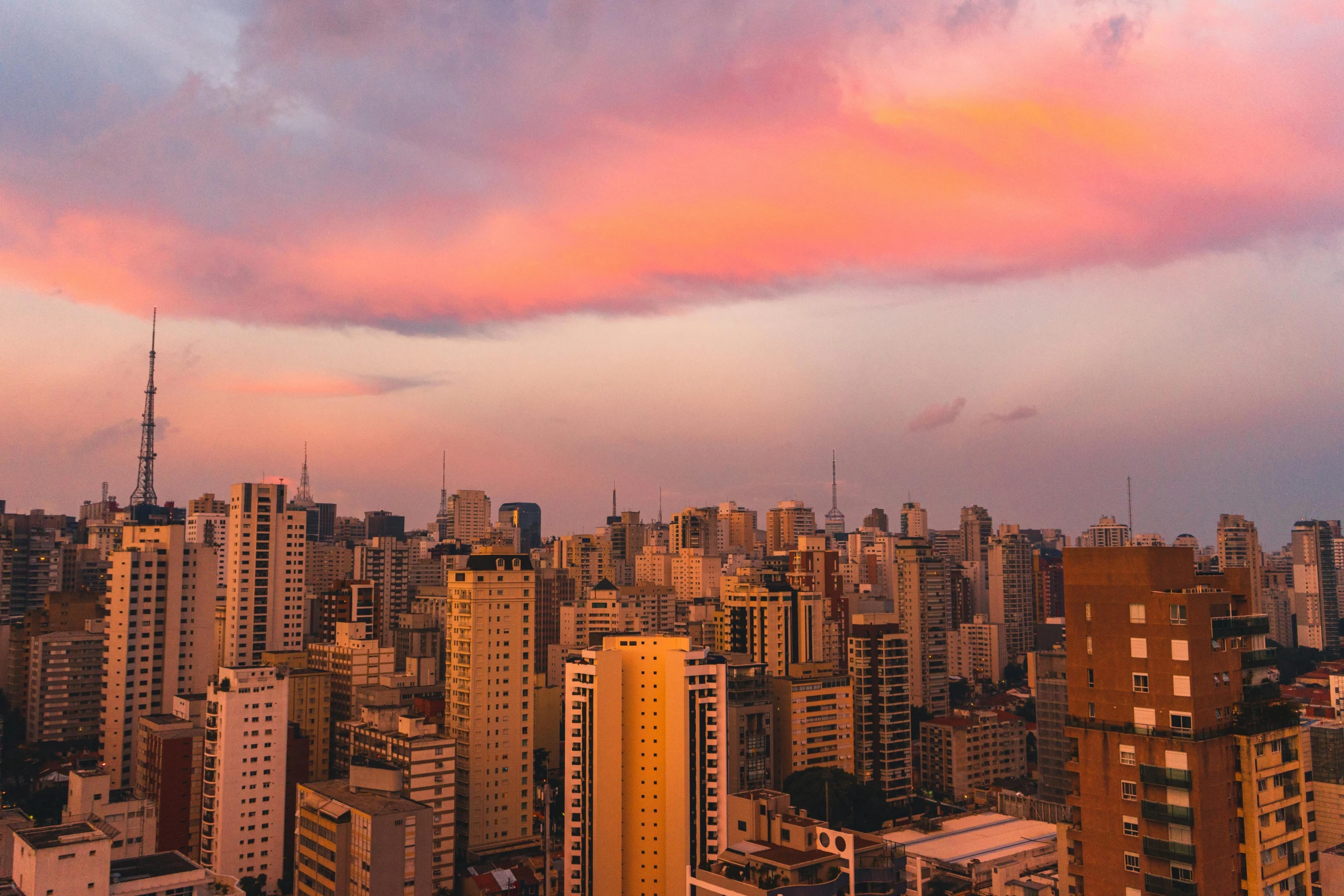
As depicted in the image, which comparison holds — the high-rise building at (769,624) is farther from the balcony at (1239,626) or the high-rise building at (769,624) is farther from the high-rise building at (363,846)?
the balcony at (1239,626)

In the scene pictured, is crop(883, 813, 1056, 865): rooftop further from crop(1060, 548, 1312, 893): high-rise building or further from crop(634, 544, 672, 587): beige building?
crop(634, 544, 672, 587): beige building

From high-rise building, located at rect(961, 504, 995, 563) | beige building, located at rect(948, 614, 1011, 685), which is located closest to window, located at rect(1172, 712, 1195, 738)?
beige building, located at rect(948, 614, 1011, 685)

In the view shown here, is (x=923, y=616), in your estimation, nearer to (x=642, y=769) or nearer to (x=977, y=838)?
(x=977, y=838)

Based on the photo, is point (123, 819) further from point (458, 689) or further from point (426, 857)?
point (458, 689)

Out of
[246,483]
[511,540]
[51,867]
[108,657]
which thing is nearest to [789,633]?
[246,483]

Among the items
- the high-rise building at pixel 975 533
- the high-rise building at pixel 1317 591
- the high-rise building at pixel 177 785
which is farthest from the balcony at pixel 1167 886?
the high-rise building at pixel 975 533
